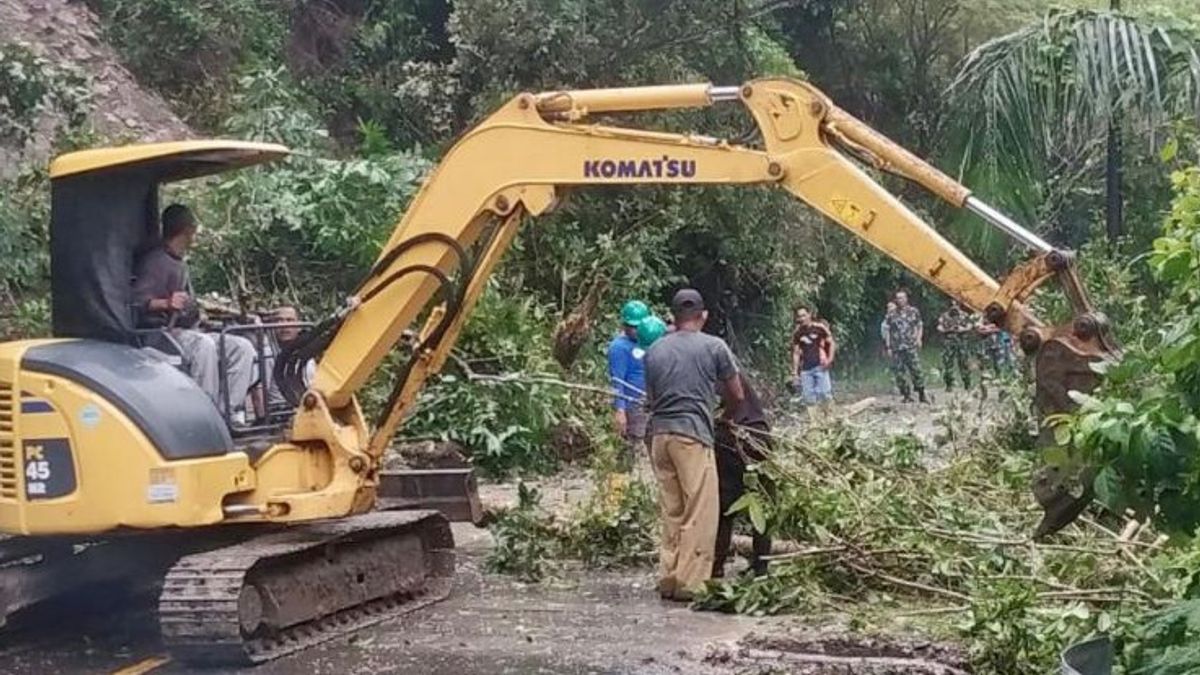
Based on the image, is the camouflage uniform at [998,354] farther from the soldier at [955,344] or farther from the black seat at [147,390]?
the black seat at [147,390]

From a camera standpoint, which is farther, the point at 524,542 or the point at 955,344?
the point at 955,344

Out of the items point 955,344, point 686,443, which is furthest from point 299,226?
point 686,443

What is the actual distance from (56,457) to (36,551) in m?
1.08

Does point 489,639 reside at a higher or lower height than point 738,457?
lower

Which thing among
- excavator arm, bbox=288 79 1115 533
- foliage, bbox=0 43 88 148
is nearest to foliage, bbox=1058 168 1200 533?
excavator arm, bbox=288 79 1115 533

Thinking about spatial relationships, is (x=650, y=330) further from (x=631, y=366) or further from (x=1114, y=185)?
(x=1114, y=185)

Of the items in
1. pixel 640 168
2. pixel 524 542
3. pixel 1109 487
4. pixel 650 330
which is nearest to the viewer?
pixel 1109 487

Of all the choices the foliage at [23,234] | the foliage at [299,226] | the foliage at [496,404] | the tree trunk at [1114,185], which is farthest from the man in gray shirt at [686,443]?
the foliage at [299,226]

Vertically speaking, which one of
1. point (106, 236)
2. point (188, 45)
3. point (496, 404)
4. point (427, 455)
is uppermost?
point (188, 45)

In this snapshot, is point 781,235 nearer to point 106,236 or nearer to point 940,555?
point 940,555

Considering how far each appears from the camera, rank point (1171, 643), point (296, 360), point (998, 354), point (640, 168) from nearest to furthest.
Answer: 1. point (1171, 643)
2. point (640, 168)
3. point (296, 360)
4. point (998, 354)

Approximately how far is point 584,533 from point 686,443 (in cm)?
181

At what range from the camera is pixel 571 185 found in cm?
1047

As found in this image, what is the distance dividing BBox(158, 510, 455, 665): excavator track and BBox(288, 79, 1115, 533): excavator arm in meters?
0.71
